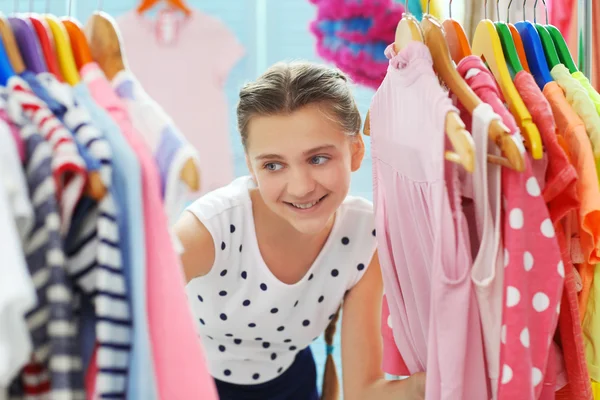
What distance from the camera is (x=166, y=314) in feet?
2.51

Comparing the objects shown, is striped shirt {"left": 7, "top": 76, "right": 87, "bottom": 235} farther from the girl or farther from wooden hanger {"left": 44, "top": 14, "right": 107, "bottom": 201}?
the girl

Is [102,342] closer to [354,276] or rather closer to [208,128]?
[354,276]

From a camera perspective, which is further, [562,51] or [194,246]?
[194,246]

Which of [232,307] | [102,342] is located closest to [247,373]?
[232,307]

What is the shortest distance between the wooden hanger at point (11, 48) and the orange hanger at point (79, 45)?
0.07 meters

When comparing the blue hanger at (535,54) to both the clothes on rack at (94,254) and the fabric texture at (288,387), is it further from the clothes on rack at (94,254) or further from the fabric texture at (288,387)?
the fabric texture at (288,387)

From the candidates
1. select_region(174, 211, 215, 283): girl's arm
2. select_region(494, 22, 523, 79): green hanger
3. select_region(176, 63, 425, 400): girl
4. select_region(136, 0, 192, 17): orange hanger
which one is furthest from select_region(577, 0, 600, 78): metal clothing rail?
select_region(136, 0, 192, 17): orange hanger

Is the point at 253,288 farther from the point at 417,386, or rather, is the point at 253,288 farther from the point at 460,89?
the point at 460,89

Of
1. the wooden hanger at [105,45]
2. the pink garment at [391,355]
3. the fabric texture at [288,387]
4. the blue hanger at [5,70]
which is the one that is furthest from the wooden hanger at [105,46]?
the fabric texture at [288,387]

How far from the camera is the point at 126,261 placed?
77cm

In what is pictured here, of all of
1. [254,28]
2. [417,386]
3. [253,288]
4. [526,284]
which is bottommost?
[417,386]

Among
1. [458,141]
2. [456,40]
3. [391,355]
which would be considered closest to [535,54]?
[456,40]

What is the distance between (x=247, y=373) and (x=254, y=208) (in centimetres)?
41

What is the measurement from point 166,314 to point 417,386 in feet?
2.16
